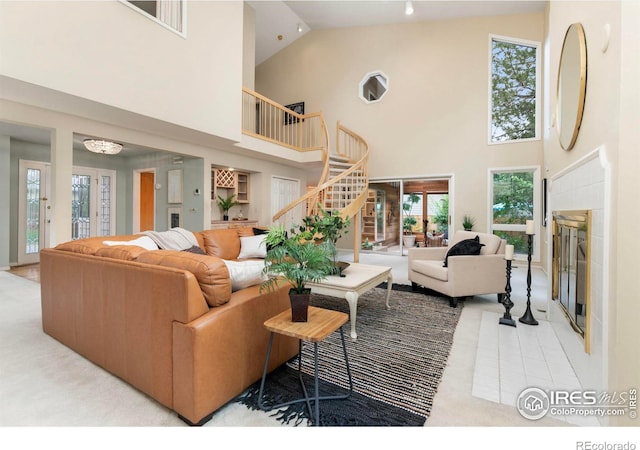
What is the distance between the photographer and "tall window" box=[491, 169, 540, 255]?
605 cm

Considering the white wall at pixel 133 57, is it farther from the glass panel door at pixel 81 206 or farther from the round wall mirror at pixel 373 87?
the glass panel door at pixel 81 206

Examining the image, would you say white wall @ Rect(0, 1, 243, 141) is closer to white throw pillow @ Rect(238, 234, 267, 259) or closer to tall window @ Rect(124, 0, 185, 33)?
tall window @ Rect(124, 0, 185, 33)

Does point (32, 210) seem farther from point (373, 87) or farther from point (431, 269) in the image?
point (373, 87)

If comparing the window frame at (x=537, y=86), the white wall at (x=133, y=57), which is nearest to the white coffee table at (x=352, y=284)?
the white wall at (x=133, y=57)

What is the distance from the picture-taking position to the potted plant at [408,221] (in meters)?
7.43

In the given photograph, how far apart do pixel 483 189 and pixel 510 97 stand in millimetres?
1961

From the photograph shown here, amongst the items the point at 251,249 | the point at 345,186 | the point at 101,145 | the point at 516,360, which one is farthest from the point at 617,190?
the point at 101,145

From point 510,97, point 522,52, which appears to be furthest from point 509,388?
point 522,52

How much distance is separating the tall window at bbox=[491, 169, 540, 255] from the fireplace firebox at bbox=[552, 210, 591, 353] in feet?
13.0

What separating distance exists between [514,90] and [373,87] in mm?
3138

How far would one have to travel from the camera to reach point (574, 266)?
2.06 m

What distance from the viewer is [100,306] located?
6.25ft

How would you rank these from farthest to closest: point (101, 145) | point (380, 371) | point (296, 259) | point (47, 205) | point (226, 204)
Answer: point (226, 204), point (47, 205), point (101, 145), point (380, 371), point (296, 259)

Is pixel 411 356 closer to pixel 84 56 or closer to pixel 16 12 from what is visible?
pixel 84 56
